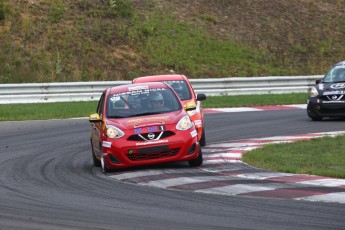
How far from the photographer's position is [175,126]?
48.0ft

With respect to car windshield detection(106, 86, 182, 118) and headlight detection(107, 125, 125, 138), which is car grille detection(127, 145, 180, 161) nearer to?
headlight detection(107, 125, 125, 138)

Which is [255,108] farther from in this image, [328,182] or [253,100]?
[328,182]

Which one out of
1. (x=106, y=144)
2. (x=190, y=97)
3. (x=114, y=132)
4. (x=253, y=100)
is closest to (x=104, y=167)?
(x=106, y=144)

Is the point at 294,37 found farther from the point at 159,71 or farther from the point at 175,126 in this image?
the point at 175,126

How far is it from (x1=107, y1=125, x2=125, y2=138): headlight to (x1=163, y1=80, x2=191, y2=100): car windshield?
4201 mm

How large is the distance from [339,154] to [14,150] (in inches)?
248

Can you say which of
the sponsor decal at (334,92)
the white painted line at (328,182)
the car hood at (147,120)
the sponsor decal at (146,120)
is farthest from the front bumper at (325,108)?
the white painted line at (328,182)

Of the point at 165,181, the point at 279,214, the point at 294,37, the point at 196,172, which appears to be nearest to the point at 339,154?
the point at 196,172

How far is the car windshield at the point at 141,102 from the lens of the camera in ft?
50.5

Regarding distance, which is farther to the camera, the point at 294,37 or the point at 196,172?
the point at 294,37

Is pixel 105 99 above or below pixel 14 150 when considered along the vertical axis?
above

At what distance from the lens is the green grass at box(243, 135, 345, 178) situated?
45.3 ft

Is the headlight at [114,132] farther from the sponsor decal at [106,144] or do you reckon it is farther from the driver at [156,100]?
the driver at [156,100]

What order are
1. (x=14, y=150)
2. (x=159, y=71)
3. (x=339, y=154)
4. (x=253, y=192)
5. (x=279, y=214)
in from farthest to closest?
(x=159, y=71) < (x=14, y=150) < (x=339, y=154) < (x=253, y=192) < (x=279, y=214)
